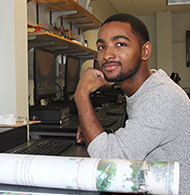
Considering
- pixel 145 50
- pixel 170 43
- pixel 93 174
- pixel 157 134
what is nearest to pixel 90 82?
pixel 145 50

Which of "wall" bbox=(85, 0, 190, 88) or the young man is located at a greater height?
"wall" bbox=(85, 0, 190, 88)

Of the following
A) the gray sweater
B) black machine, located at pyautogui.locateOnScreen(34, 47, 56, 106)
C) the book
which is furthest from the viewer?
black machine, located at pyautogui.locateOnScreen(34, 47, 56, 106)

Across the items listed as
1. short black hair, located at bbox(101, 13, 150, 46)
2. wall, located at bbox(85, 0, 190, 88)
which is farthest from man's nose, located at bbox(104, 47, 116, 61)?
wall, located at bbox(85, 0, 190, 88)

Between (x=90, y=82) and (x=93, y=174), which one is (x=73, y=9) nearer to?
(x=90, y=82)

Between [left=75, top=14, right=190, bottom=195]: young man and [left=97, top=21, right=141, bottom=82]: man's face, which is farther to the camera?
[left=97, top=21, right=141, bottom=82]: man's face

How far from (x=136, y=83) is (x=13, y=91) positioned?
0.69 metres

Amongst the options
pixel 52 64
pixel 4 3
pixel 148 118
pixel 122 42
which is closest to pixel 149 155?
pixel 148 118

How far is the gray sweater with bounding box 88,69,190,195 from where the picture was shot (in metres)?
0.80

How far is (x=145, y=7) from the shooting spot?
249 inches

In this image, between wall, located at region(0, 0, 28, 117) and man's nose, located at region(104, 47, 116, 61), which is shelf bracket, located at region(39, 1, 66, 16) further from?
man's nose, located at region(104, 47, 116, 61)

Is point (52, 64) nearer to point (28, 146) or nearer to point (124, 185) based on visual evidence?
point (28, 146)

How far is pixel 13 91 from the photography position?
1.41 metres

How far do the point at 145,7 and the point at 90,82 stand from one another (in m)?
5.73

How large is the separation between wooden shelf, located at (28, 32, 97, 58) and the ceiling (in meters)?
2.81
